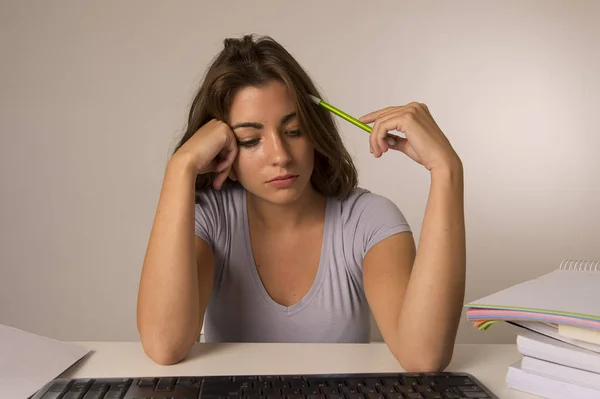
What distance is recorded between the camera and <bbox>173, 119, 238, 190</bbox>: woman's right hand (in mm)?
1271

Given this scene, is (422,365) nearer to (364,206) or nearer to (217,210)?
(364,206)

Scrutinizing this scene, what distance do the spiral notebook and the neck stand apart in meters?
0.67

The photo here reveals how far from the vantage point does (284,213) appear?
1524 millimetres

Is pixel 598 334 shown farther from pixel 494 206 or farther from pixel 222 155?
pixel 494 206

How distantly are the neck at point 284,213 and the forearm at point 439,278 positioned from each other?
1.57 ft

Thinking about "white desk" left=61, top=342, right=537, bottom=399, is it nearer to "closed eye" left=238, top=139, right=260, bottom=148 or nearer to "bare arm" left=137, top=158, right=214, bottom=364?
"bare arm" left=137, top=158, right=214, bottom=364

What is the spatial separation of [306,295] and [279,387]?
61 cm

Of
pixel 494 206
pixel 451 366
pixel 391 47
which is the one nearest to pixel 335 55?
pixel 391 47

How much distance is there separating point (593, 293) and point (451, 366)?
0.27 meters

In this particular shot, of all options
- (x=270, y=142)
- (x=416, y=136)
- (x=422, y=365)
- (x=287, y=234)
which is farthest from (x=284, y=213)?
(x=422, y=365)

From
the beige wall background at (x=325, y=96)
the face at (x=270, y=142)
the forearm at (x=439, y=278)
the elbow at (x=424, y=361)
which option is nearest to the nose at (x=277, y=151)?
the face at (x=270, y=142)

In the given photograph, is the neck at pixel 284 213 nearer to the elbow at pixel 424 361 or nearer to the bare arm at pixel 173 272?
the bare arm at pixel 173 272

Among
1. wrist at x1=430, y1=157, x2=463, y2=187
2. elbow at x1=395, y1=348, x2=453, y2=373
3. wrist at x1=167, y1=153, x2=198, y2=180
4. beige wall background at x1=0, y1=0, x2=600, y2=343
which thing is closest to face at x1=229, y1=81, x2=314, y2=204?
wrist at x1=167, y1=153, x2=198, y2=180

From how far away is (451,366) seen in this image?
41.1 inches
